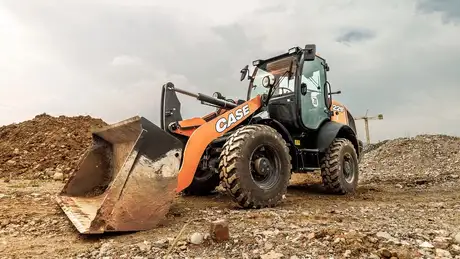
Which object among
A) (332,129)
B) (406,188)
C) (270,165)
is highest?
(332,129)

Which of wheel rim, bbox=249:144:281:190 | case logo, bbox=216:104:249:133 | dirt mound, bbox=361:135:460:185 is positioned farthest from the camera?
dirt mound, bbox=361:135:460:185

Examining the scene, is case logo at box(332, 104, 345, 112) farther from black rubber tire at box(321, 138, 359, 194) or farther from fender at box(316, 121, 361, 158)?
black rubber tire at box(321, 138, 359, 194)

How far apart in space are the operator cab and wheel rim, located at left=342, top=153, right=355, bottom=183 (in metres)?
0.83

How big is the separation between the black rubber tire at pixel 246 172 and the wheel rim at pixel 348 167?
2633 mm

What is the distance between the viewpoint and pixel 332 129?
7.73 meters

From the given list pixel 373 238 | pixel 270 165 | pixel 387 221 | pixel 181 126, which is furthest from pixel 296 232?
pixel 181 126

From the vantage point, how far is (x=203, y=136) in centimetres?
527

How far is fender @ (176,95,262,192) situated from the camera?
4.89m

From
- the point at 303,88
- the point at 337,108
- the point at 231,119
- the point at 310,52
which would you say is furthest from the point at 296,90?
the point at 337,108

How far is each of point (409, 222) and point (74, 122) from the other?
50.4ft

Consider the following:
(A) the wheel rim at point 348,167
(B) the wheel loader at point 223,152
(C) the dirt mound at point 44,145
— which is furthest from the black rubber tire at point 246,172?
(C) the dirt mound at point 44,145

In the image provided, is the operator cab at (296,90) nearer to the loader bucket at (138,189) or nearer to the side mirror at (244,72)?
the side mirror at (244,72)

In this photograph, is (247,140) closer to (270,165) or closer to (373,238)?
(270,165)

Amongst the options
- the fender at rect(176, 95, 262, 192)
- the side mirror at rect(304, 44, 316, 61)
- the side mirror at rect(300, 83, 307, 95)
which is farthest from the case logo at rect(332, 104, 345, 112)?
the fender at rect(176, 95, 262, 192)
